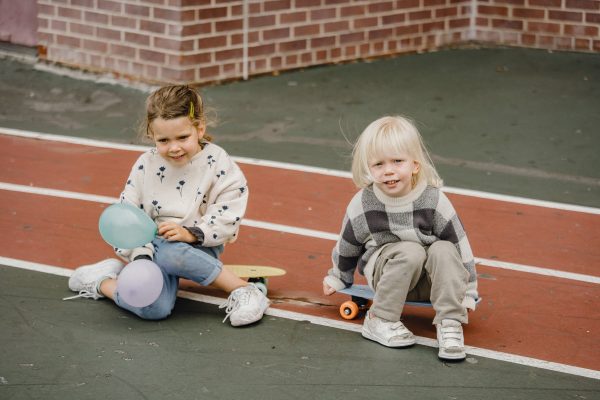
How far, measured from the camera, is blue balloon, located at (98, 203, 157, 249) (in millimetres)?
5254

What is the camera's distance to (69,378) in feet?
15.8

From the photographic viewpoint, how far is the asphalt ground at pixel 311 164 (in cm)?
483

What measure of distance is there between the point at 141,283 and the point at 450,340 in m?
1.58

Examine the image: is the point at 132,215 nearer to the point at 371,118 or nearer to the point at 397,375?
the point at 397,375

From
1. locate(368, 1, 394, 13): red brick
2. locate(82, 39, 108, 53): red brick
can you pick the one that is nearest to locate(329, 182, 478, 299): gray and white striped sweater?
locate(82, 39, 108, 53): red brick

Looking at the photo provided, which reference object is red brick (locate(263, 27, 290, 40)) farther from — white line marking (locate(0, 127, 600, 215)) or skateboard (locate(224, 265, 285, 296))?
skateboard (locate(224, 265, 285, 296))

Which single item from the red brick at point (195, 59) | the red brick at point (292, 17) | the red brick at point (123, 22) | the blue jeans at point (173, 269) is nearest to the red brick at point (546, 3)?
the red brick at point (292, 17)

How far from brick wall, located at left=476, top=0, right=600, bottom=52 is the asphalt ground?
0.76 feet

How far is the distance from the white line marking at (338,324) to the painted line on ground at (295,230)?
1.19m

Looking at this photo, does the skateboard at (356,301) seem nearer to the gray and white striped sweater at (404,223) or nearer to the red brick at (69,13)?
the gray and white striped sweater at (404,223)

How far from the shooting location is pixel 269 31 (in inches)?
426

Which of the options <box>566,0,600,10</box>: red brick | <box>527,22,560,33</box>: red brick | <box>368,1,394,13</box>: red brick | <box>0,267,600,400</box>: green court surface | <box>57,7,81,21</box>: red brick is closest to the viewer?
<box>0,267,600,400</box>: green court surface

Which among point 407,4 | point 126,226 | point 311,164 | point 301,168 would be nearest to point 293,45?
point 407,4

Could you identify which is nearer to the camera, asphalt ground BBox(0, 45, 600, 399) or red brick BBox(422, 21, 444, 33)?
asphalt ground BBox(0, 45, 600, 399)
